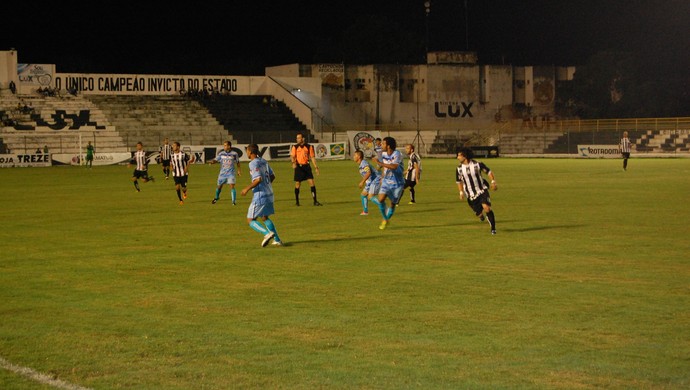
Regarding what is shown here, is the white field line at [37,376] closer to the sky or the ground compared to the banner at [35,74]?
closer to the ground

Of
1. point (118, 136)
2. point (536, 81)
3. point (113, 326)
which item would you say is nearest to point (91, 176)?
point (118, 136)

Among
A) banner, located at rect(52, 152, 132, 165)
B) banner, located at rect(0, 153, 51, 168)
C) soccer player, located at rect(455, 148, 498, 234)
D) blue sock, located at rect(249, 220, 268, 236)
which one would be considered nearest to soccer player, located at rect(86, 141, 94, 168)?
banner, located at rect(52, 152, 132, 165)

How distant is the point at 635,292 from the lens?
11.5 m

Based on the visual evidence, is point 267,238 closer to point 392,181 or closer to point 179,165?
point 392,181

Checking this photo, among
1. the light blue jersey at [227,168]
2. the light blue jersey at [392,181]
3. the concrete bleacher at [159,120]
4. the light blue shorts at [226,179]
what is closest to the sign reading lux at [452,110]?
the concrete bleacher at [159,120]

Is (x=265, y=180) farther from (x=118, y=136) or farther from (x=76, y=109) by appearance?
(x=76, y=109)

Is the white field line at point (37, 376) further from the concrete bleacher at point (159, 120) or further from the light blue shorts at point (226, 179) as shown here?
the concrete bleacher at point (159, 120)

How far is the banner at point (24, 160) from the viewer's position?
58.3 metres

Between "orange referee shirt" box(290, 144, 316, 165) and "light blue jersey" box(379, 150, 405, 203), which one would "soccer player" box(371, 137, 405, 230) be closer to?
"light blue jersey" box(379, 150, 405, 203)

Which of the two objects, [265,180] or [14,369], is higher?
[265,180]

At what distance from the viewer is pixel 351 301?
36.1 feet

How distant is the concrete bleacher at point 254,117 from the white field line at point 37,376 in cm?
6060

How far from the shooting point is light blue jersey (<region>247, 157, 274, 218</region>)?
53.1 feet

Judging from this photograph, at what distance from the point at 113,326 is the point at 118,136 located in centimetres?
6012
